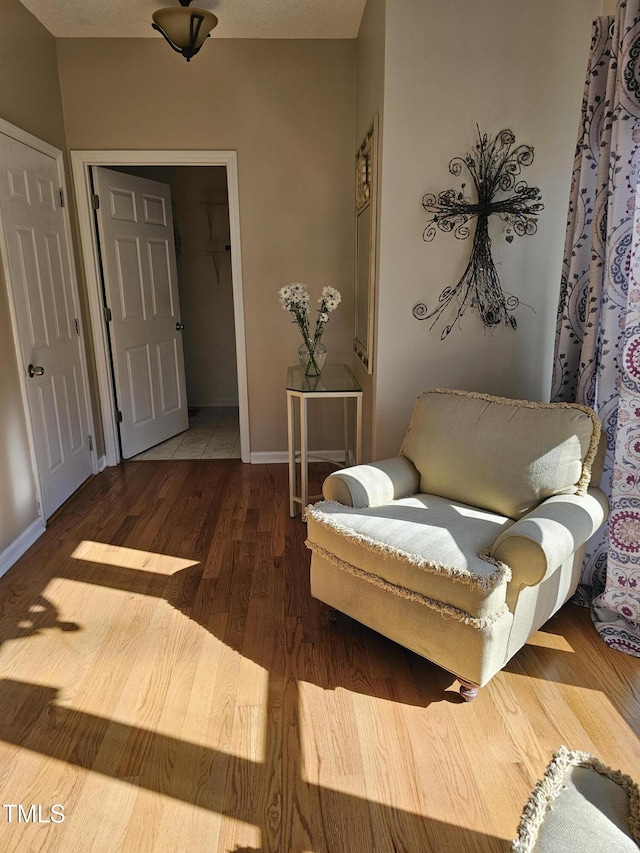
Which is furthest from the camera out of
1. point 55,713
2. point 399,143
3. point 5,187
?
point 5,187

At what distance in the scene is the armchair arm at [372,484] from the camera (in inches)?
87.3

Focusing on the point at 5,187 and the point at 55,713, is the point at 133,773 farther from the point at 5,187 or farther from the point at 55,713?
the point at 5,187

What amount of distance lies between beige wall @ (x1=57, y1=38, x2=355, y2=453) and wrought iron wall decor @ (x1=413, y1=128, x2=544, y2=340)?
131 centimetres

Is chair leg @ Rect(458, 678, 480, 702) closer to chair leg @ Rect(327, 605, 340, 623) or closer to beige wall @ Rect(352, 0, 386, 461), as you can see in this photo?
chair leg @ Rect(327, 605, 340, 623)

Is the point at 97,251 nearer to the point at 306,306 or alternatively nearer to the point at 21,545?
the point at 306,306

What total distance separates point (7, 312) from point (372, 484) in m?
2.05

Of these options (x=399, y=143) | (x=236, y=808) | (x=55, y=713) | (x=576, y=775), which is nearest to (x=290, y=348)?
(x=399, y=143)

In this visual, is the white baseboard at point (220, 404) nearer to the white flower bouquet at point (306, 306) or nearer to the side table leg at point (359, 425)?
the white flower bouquet at point (306, 306)

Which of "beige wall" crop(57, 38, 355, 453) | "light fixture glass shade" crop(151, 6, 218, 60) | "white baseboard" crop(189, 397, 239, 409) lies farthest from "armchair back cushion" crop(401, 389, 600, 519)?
"white baseboard" crop(189, 397, 239, 409)

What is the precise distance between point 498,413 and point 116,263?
3.00 meters

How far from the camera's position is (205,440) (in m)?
4.78

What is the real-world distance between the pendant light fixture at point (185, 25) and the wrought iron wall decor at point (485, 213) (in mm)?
1463

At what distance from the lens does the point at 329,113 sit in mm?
3697
